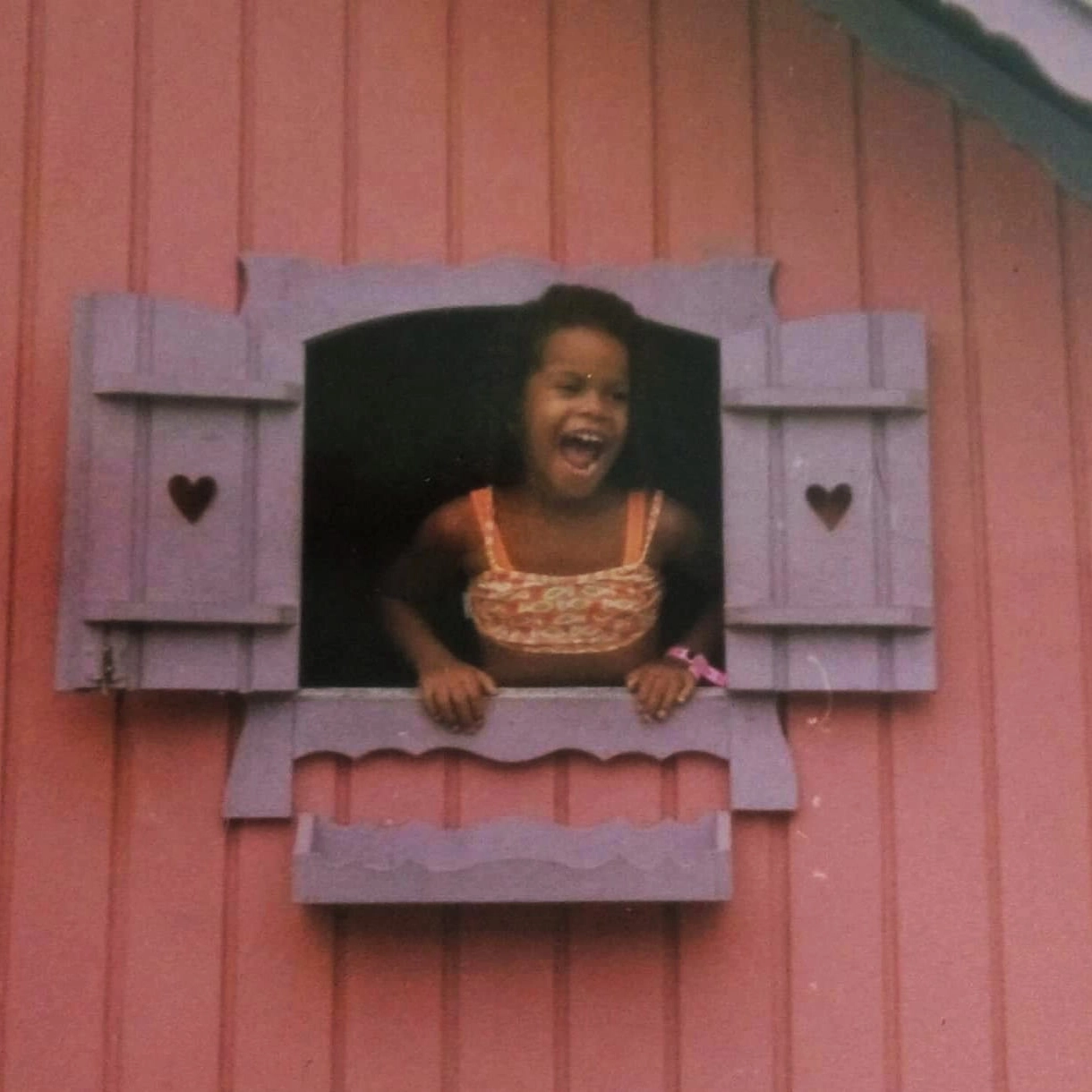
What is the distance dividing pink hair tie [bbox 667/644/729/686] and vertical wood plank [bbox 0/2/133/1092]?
2.53ft

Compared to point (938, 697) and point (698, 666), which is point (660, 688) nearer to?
point (698, 666)

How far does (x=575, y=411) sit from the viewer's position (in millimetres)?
2270

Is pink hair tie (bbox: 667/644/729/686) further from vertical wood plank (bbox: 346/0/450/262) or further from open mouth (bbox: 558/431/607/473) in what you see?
vertical wood plank (bbox: 346/0/450/262)

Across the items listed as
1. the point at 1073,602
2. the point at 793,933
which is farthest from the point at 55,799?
the point at 1073,602

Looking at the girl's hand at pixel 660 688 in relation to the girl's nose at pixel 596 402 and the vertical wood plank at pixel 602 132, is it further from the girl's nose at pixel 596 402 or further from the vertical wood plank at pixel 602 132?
the vertical wood plank at pixel 602 132

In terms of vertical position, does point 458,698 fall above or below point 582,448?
below

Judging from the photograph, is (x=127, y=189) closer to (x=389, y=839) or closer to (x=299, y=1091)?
(x=389, y=839)

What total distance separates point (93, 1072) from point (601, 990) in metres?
0.67

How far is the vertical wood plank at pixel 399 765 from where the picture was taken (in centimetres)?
209

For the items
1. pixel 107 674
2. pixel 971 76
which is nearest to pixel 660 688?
pixel 107 674

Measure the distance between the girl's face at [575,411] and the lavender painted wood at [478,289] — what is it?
9 centimetres

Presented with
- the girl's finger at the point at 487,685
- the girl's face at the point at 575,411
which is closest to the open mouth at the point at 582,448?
the girl's face at the point at 575,411

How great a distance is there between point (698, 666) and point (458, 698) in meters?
0.35

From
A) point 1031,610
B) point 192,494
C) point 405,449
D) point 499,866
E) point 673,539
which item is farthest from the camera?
point 405,449
